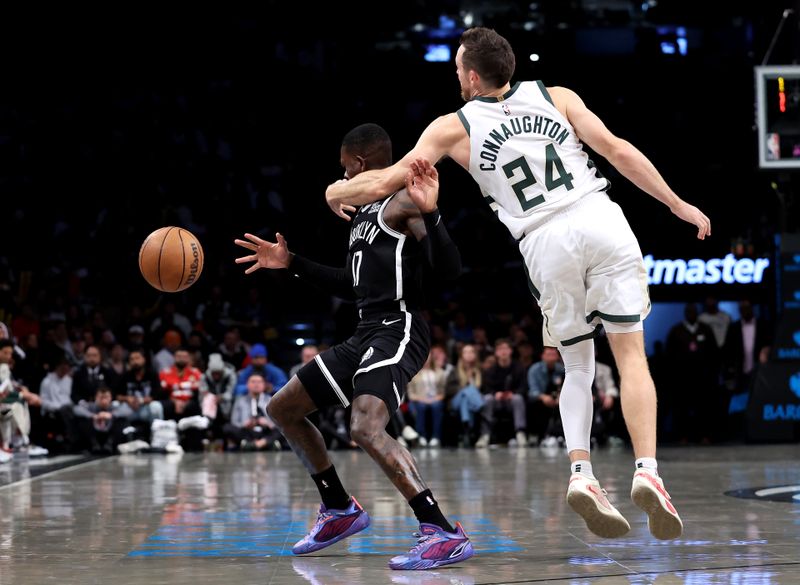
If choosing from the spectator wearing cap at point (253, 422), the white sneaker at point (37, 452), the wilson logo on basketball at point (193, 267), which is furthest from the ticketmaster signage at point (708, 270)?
the wilson logo on basketball at point (193, 267)

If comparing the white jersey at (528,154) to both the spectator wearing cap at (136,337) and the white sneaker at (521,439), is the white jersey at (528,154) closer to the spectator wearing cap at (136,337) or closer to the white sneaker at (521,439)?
the white sneaker at (521,439)

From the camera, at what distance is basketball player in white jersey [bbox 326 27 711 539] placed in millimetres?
4844

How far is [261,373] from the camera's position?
1502 cm

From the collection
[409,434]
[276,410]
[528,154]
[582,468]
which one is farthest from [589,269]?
[409,434]

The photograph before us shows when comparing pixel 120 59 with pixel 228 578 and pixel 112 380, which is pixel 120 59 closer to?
pixel 112 380

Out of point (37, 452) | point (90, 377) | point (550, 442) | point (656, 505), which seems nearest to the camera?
point (656, 505)

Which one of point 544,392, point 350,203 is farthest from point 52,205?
point 350,203

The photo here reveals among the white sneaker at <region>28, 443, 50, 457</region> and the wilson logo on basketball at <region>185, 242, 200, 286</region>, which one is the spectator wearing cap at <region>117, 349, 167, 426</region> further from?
the wilson logo on basketball at <region>185, 242, 200, 286</region>

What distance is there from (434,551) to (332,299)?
14.4 metres

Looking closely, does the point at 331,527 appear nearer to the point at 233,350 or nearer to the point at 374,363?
the point at 374,363

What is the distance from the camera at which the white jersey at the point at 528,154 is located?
4.91 m

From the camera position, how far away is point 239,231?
20.2 meters

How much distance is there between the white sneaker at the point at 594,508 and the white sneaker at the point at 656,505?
0.59 feet

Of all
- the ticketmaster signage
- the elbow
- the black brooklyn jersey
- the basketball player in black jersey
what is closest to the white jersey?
the elbow
